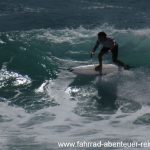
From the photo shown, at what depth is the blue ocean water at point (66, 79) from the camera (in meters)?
12.5

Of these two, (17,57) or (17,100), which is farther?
(17,57)

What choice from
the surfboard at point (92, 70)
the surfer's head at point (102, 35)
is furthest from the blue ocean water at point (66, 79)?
the surfer's head at point (102, 35)

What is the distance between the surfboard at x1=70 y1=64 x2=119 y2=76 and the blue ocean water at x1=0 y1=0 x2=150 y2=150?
0.21m

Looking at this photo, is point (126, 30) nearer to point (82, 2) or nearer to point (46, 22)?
point (46, 22)

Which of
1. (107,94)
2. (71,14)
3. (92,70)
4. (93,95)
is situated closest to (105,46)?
(92,70)

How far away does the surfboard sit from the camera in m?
16.0

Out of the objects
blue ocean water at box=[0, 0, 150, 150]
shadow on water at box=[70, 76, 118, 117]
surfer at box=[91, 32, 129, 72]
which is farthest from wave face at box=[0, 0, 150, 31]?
shadow on water at box=[70, 76, 118, 117]

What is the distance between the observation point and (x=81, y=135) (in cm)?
1220

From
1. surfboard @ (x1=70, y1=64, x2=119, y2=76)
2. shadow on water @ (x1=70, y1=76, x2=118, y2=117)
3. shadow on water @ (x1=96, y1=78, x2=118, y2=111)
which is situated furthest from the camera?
surfboard @ (x1=70, y1=64, x2=119, y2=76)

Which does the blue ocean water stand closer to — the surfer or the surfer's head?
the surfer

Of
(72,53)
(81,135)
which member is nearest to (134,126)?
(81,135)

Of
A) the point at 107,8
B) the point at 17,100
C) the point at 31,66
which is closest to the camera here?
the point at 17,100

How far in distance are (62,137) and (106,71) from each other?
177 inches

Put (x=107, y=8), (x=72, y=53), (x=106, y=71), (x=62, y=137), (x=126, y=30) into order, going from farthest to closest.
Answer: (x=107, y=8)
(x=126, y=30)
(x=72, y=53)
(x=106, y=71)
(x=62, y=137)
